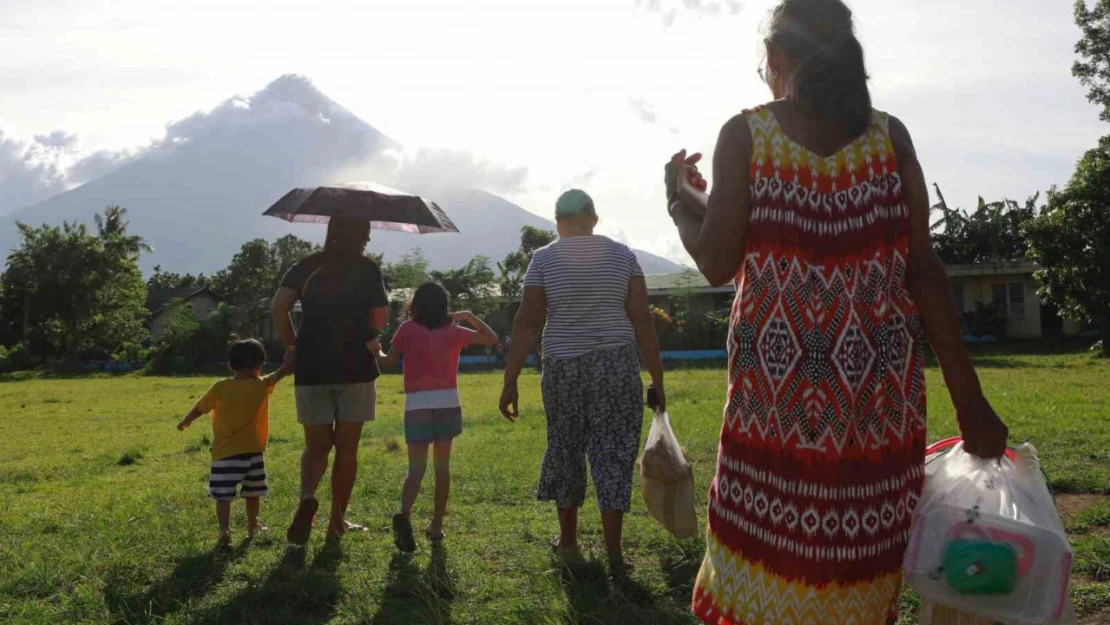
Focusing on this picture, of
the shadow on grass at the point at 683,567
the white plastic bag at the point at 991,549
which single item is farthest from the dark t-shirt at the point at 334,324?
the white plastic bag at the point at 991,549

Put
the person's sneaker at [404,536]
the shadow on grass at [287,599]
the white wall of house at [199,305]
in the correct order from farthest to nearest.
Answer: the white wall of house at [199,305] → the person's sneaker at [404,536] → the shadow on grass at [287,599]

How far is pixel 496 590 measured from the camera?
173 inches

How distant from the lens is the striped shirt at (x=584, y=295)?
16.0 ft

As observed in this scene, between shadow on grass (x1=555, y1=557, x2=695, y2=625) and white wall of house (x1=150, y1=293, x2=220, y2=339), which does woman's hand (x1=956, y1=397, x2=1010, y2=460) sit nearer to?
shadow on grass (x1=555, y1=557, x2=695, y2=625)

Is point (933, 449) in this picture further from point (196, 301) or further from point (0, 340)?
point (196, 301)

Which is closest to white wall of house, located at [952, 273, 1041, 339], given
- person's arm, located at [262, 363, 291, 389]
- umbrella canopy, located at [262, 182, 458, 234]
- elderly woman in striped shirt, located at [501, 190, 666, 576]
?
umbrella canopy, located at [262, 182, 458, 234]

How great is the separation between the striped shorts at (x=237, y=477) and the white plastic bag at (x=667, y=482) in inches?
90.4

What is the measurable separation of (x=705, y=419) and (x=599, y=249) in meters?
6.90

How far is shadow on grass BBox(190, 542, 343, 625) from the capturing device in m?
4.10

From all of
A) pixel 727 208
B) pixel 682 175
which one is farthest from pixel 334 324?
pixel 727 208

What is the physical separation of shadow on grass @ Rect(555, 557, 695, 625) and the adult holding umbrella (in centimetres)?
145

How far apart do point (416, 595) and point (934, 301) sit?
267cm

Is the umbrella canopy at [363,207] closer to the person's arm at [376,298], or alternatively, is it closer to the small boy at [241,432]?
the person's arm at [376,298]

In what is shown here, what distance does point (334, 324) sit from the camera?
5.37 m
